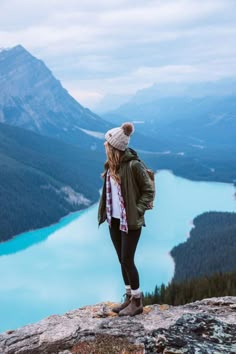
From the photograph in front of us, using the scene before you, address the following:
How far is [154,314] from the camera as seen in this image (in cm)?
895

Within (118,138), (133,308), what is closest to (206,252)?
(133,308)

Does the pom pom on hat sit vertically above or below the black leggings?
above

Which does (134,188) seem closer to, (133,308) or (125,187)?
(125,187)

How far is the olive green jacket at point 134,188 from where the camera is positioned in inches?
311

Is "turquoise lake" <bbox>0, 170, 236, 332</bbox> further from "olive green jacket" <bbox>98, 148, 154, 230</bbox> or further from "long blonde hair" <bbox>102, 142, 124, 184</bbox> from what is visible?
"long blonde hair" <bbox>102, 142, 124, 184</bbox>

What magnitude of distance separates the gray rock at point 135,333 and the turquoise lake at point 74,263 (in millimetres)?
59580

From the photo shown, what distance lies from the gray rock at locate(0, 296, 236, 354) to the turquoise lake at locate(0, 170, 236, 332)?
59.6 metres

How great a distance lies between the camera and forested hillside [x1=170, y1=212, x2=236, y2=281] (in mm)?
78037

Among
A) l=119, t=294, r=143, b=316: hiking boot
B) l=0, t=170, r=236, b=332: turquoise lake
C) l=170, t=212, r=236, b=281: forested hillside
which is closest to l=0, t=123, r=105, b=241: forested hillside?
l=0, t=170, r=236, b=332: turquoise lake

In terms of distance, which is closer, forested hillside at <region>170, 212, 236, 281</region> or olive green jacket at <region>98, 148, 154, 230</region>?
olive green jacket at <region>98, 148, 154, 230</region>

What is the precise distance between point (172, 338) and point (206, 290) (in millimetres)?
16661

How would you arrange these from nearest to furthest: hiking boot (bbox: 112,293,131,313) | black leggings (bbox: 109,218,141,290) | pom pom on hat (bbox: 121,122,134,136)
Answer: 1. pom pom on hat (bbox: 121,122,134,136)
2. black leggings (bbox: 109,218,141,290)
3. hiking boot (bbox: 112,293,131,313)

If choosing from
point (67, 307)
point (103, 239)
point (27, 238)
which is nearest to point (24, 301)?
point (67, 307)

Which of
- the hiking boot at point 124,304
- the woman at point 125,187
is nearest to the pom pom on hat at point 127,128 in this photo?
the woman at point 125,187
